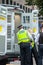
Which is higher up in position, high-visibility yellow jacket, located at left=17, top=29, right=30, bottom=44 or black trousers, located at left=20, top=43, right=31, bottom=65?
high-visibility yellow jacket, located at left=17, top=29, right=30, bottom=44

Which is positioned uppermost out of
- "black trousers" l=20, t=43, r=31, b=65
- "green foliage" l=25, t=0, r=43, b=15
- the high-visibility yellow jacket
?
"green foliage" l=25, t=0, r=43, b=15

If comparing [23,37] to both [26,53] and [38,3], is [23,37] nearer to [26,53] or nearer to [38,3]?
[26,53]

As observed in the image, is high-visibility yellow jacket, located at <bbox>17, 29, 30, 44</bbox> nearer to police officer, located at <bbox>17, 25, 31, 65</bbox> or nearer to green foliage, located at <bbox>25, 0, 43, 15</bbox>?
police officer, located at <bbox>17, 25, 31, 65</bbox>

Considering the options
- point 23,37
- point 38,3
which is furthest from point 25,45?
point 38,3

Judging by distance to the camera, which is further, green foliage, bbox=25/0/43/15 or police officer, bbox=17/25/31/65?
green foliage, bbox=25/0/43/15

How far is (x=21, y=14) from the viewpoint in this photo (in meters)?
20.5

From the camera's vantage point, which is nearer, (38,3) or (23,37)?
(23,37)

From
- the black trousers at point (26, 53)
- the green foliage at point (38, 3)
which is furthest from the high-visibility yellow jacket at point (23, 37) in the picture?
the green foliage at point (38, 3)

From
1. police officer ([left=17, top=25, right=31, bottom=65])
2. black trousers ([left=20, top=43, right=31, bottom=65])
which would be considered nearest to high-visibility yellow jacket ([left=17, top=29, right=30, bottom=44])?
Answer: police officer ([left=17, top=25, right=31, bottom=65])

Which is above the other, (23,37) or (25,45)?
(23,37)

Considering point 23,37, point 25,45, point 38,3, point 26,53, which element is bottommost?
point 26,53

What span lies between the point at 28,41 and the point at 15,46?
6.06 metres

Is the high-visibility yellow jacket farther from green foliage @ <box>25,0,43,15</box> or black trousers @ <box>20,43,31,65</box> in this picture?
green foliage @ <box>25,0,43,15</box>

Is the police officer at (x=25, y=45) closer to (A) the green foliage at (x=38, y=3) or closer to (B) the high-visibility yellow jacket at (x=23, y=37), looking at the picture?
(B) the high-visibility yellow jacket at (x=23, y=37)
